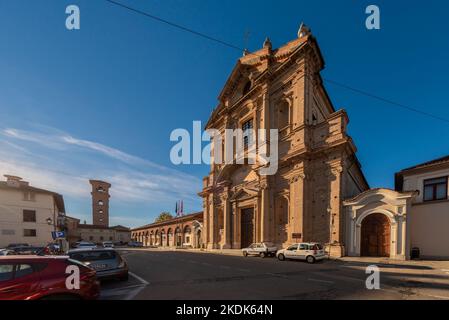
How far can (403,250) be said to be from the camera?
1861 cm

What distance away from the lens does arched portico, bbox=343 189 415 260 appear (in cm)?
1883

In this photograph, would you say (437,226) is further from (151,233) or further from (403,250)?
(151,233)

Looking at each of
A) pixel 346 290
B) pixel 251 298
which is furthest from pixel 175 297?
pixel 346 290

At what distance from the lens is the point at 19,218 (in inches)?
1410

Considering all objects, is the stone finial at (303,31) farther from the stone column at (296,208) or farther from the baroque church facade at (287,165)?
the stone column at (296,208)

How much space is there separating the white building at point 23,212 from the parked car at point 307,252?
30930 mm

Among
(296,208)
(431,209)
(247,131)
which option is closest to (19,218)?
(247,131)

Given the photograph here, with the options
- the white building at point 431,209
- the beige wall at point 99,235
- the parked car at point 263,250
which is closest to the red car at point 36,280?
the parked car at point 263,250

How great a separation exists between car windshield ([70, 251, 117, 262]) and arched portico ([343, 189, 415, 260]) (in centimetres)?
1858

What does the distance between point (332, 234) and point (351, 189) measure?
263 inches

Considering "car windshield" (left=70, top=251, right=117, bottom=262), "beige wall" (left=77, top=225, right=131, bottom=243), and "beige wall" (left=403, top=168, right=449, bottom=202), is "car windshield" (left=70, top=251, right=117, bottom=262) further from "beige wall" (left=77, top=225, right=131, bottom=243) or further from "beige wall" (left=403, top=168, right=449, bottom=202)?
"beige wall" (left=77, top=225, right=131, bottom=243)

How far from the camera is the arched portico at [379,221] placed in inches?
741

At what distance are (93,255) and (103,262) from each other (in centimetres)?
59

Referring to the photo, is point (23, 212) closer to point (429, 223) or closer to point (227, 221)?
point (227, 221)
